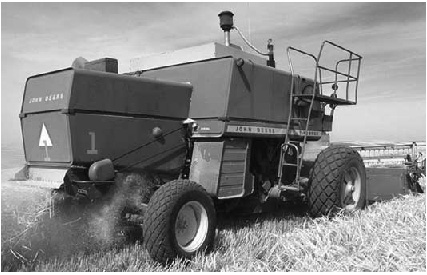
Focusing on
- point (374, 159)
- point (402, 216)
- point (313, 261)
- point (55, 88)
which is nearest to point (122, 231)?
point (55, 88)

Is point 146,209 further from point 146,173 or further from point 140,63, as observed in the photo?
point 140,63

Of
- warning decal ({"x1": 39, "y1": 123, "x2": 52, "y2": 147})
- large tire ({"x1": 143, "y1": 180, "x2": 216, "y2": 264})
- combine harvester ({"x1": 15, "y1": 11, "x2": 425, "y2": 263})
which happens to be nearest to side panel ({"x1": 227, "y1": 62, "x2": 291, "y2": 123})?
combine harvester ({"x1": 15, "y1": 11, "x2": 425, "y2": 263})

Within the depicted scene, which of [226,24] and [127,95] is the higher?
[226,24]

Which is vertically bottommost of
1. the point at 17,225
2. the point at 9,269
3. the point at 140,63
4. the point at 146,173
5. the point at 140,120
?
the point at 9,269

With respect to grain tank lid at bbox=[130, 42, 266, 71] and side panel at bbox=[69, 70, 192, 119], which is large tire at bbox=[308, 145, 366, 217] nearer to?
grain tank lid at bbox=[130, 42, 266, 71]

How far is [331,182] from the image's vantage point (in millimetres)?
6008

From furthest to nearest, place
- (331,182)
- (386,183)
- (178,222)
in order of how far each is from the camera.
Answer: (386,183), (331,182), (178,222)

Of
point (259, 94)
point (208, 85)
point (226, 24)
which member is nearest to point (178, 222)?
point (208, 85)

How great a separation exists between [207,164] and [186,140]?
0.41m

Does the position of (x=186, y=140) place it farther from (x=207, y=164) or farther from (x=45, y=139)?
(x=45, y=139)

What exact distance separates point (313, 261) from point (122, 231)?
191 cm

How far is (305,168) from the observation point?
688 cm

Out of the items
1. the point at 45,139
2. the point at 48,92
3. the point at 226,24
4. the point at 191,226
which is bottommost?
the point at 191,226

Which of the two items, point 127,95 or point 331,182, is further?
point 331,182
